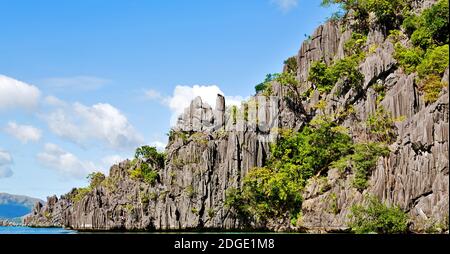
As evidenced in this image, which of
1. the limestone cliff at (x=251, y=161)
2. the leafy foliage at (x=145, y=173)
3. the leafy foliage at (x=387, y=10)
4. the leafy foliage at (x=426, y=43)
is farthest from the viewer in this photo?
the leafy foliage at (x=145, y=173)

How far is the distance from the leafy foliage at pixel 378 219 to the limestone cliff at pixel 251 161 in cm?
71

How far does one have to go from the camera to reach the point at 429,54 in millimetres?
29219

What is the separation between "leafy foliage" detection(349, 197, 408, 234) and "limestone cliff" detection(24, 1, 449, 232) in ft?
2.34

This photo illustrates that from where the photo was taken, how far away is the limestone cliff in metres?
27.5

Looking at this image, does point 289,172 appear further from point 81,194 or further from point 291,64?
point 81,194

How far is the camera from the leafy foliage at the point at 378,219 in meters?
22.8

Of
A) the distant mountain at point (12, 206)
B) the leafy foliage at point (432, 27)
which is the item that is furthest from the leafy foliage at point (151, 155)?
the distant mountain at point (12, 206)

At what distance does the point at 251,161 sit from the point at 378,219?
44.9ft

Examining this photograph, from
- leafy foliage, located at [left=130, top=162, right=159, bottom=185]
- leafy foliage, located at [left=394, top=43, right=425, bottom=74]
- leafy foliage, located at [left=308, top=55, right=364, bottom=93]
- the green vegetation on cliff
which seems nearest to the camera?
leafy foliage, located at [left=394, top=43, right=425, bottom=74]

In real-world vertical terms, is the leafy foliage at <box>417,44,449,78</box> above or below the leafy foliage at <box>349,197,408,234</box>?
above

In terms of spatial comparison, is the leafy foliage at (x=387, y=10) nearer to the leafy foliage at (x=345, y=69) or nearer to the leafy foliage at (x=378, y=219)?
the leafy foliage at (x=345, y=69)

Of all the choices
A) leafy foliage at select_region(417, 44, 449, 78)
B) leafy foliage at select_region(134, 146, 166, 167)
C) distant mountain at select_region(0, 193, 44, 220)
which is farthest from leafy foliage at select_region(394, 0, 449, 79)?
distant mountain at select_region(0, 193, 44, 220)

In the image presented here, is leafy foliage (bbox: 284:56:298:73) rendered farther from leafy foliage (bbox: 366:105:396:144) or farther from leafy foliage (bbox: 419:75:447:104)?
leafy foliage (bbox: 419:75:447:104)
